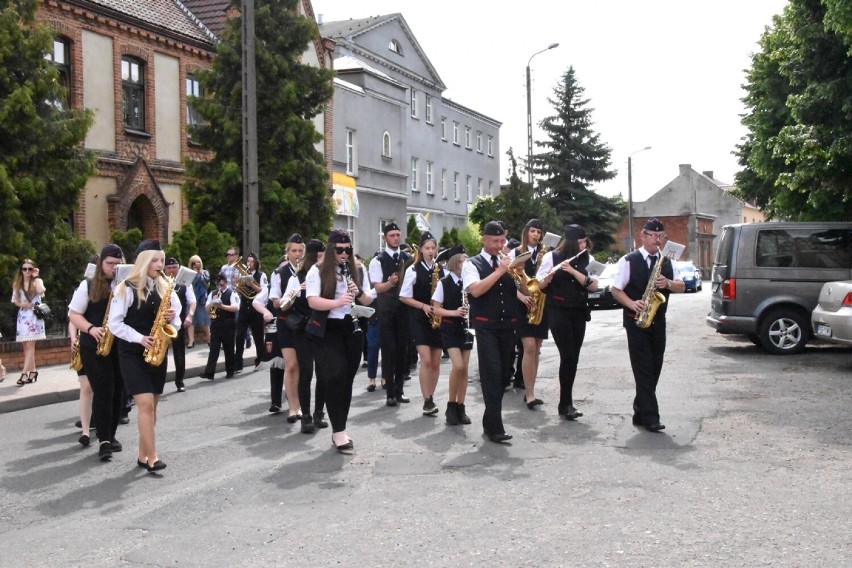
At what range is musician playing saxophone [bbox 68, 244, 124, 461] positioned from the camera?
8617mm

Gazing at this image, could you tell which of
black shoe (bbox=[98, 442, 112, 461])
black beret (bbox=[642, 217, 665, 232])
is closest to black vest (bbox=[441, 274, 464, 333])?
black beret (bbox=[642, 217, 665, 232])

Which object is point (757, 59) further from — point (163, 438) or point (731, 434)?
point (163, 438)

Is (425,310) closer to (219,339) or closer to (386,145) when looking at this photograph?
(219,339)

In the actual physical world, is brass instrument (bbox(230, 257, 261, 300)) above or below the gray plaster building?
below

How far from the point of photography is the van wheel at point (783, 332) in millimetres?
16016

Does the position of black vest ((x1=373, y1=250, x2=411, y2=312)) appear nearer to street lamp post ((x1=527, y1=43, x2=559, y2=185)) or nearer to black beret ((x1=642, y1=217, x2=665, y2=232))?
black beret ((x1=642, y1=217, x2=665, y2=232))

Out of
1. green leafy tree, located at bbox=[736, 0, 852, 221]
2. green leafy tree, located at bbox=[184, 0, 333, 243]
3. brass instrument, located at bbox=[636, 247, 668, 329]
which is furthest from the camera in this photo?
green leafy tree, located at bbox=[184, 0, 333, 243]

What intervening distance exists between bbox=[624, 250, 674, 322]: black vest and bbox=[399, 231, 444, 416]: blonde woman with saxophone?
73.9 inches

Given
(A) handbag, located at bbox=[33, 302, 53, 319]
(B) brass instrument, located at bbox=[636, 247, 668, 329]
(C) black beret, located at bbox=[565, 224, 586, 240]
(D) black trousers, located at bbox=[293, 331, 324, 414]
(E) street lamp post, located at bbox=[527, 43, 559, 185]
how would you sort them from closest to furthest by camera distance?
(B) brass instrument, located at bbox=[636, 247, 668, 329] < (D) black trousers, located at bbox=[293, 331, 324, 414] < (C) black beret, located at bbox=[565, 224, 586, 240] < (A) handbag, located at bbox=[33, 302, 53, 319] < (E) street lamp post, located at bbox=[527, 43, 559, 185]

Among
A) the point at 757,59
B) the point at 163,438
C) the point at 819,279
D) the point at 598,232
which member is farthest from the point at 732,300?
the point at 598,232

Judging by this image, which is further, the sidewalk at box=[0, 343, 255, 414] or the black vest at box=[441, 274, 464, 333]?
the sidewalk at box=[0, 343, 255, 414]

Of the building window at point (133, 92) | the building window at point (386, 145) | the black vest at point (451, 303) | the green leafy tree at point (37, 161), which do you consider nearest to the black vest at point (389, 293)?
the black vest at point (451, 303)

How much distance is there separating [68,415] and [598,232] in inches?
2088

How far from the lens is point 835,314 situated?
44.9ft
